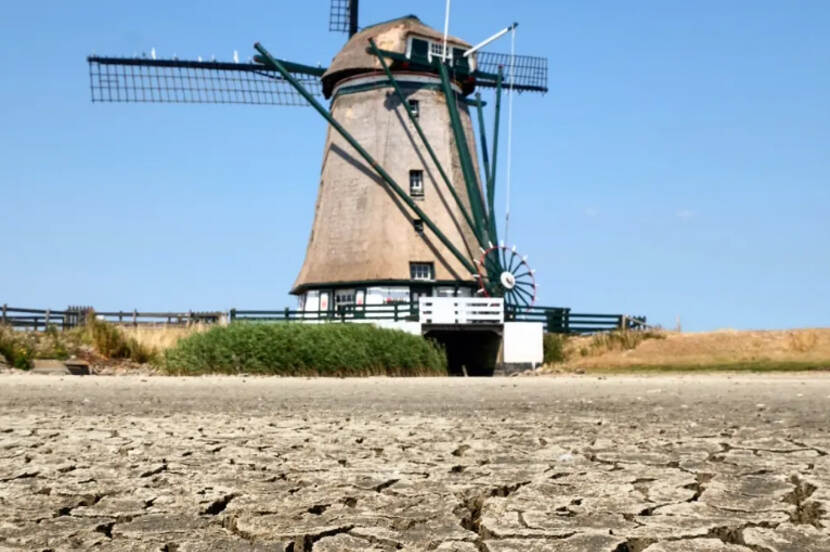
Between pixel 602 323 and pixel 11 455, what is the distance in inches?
976

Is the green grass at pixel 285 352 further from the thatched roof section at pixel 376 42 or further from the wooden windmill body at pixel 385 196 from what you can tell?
the thatched roof section at pixel 376 42

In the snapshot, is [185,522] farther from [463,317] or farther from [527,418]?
[463,317]

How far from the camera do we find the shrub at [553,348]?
85.3 ft

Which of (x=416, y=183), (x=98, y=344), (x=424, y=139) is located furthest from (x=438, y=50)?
(x=98, y=344)

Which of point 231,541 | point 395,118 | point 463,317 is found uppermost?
point 395,118

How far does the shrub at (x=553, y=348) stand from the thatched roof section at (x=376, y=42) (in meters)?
9.89

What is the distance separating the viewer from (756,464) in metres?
4.77

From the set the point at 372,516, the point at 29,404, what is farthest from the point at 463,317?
the point at 372,516

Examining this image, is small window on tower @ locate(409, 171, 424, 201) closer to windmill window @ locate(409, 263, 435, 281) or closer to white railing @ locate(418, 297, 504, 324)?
windmill window @ locate(409, 263, 435, 281)

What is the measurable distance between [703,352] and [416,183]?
33.7 ft

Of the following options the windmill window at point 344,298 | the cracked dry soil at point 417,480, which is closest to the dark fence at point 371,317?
the windmill window at point 344,298

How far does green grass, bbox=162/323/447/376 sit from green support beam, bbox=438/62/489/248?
28.9 feet

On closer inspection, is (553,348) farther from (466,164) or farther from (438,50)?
(438,50)

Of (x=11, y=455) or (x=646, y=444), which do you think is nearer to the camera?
(x=11, y=455)
